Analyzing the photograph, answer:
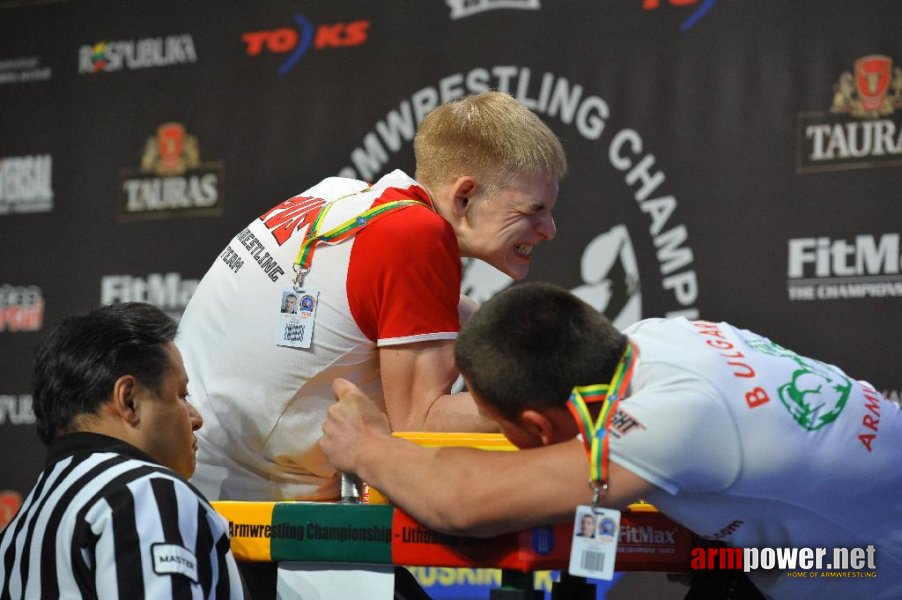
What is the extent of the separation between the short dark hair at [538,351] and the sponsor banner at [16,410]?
149 inches

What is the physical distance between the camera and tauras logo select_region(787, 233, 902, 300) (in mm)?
3525

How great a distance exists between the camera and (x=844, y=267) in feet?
11.7

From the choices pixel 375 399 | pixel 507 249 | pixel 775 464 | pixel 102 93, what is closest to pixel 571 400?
pixel 775 464

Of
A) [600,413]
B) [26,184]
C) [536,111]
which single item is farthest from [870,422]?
[26,184]

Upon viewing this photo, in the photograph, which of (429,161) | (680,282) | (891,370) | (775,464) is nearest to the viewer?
(775,464)

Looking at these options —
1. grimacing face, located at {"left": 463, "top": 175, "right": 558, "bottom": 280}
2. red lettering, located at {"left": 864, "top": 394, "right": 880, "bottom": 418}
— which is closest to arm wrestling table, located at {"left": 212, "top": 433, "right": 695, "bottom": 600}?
red lettering, located at {"left": 864, "top": 394, "right": 880, "bottom": 418}

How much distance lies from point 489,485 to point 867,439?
536mm

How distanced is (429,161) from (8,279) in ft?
10.9

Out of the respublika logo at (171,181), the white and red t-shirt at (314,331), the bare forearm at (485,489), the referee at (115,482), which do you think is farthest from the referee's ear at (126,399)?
the respublika logo at (171,181)

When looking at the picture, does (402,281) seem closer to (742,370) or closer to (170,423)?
(170,423)

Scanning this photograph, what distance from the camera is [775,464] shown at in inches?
54.5

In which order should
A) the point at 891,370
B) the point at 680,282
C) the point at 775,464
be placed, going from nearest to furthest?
the point at 775,464 < the point at 891,370 < the point at 680,282

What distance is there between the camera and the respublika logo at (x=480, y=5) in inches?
164

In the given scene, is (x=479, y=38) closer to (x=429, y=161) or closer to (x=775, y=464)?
(x=429, y=161)
